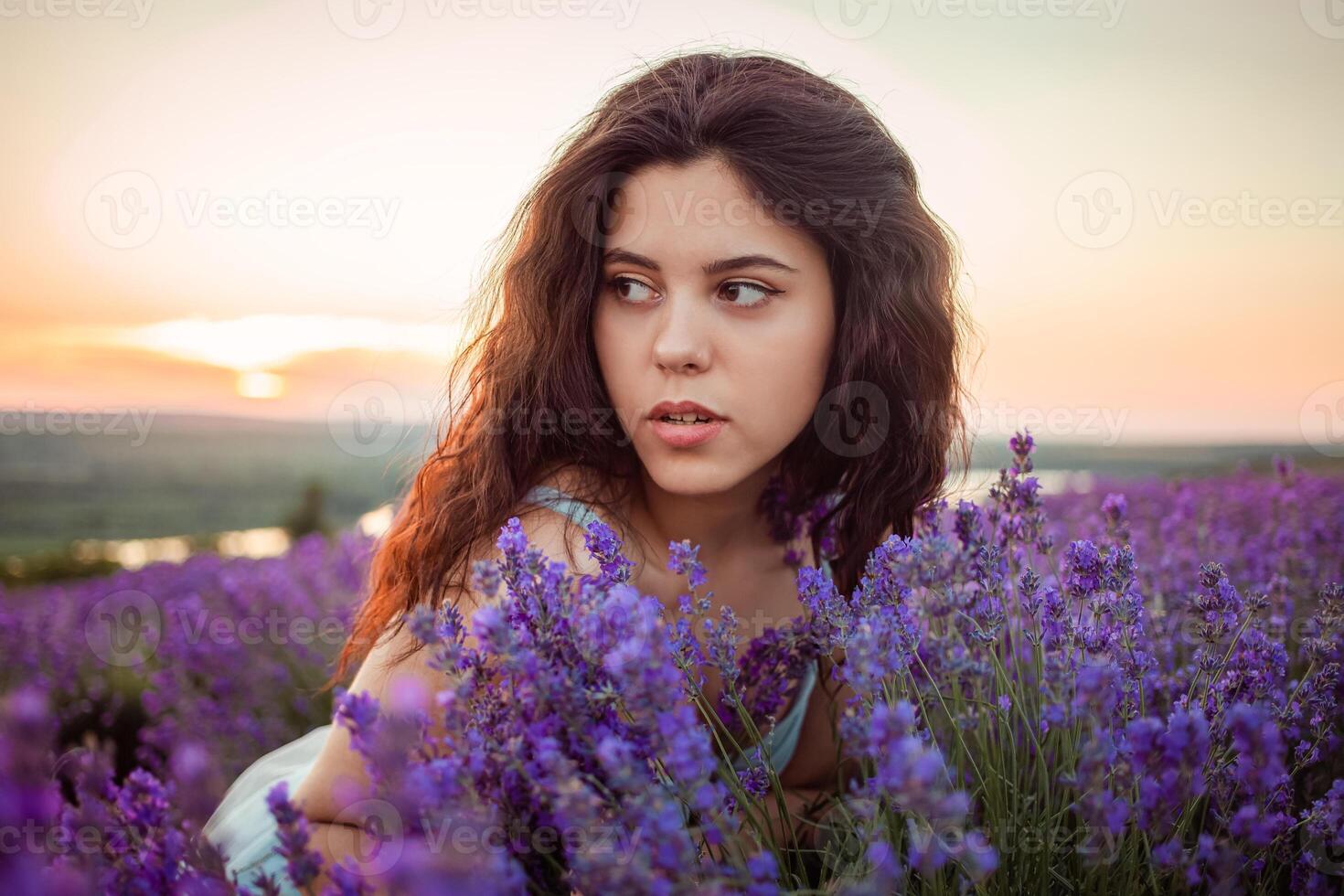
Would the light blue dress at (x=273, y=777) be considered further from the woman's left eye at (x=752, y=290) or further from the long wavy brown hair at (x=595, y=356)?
the woman's left eye at (x=752, y=290)

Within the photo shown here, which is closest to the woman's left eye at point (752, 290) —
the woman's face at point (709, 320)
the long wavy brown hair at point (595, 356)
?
the woman's face at point (709, 320)

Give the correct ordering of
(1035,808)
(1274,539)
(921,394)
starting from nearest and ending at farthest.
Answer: (1035,808) → (921,394) → (1274,539)

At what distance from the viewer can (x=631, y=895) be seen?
2.63 ft

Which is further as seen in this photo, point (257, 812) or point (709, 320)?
point (257, 812)

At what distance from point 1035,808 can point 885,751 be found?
1.79 feet

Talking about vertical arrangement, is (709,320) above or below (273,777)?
above

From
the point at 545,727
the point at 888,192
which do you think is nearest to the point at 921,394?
the point at 888,192

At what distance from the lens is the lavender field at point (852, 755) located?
0.89 meters

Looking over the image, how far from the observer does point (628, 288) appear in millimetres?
2070

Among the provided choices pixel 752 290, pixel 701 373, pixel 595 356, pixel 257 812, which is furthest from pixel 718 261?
pixel 257 812

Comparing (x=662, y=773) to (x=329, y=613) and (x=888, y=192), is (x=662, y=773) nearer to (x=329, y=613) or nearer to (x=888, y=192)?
(x=888, y=192)

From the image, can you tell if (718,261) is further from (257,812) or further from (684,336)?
(257,812)

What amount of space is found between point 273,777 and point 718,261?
2263 millimetres

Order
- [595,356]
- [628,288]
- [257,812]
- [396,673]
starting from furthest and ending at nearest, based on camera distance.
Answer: [257,812]
[595,356]
[628,288]
[396,673]
